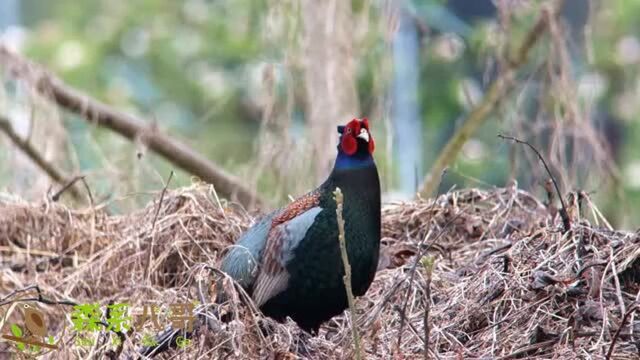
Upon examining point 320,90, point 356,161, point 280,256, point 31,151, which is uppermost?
point 356,161

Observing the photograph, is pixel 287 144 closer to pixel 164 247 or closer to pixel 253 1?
pixel 164 247

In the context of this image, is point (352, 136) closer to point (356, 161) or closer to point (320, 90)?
point (356, 161)

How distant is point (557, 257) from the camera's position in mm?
4039

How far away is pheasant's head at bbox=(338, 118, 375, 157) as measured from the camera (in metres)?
4.42

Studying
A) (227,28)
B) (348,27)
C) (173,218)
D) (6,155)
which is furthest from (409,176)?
(173,218)

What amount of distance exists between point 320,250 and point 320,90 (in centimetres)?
315

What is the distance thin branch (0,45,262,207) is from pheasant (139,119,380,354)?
2.26 m

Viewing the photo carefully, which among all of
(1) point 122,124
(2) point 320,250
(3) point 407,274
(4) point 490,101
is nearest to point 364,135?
(2) point 320,250

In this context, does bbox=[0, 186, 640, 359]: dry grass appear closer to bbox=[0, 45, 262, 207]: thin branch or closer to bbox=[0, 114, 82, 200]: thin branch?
bbox=[0, 114, 82, 200]: thin branch

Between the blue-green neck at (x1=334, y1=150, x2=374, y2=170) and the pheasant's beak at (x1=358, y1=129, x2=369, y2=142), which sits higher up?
the pheasant's beak at (x1=358, y1=129, x2=369, y2=142)

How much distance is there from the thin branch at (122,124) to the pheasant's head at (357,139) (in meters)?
2.27

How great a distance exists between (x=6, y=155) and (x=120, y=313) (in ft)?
10.5

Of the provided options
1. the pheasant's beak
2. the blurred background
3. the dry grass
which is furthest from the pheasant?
the blurred background

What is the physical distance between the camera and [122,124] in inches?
282
